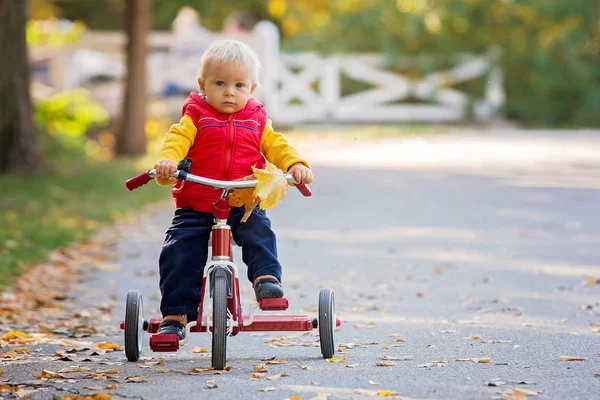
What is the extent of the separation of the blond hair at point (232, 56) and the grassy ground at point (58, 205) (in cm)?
337

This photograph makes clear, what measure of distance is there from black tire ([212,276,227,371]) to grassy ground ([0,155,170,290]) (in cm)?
335

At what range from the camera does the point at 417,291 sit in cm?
816

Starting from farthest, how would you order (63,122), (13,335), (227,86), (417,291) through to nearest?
(63,122) → (417,291) → (13,335) → (227,86)

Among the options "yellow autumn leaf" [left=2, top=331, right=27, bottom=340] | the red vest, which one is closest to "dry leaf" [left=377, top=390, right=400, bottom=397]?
the red vest

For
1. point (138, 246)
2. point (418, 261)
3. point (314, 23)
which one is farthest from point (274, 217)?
point (314, 23)

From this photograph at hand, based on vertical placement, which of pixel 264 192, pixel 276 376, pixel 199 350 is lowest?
pixel 276 376

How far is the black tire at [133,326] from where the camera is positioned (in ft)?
19.3

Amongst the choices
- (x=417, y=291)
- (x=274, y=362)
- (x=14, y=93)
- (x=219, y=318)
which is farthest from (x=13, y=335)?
(x=14, y=93)

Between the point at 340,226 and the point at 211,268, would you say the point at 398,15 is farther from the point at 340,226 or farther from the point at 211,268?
the point at 211,268

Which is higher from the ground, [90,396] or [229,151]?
[229,151]

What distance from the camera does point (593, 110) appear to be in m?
24.3

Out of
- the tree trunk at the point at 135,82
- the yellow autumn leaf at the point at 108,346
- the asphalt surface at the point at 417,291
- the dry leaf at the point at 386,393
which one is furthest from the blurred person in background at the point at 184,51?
the dry leaf at the point at 386,393

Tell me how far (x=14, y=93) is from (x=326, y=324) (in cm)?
972

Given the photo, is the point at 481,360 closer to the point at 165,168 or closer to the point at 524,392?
the point at 524,392
